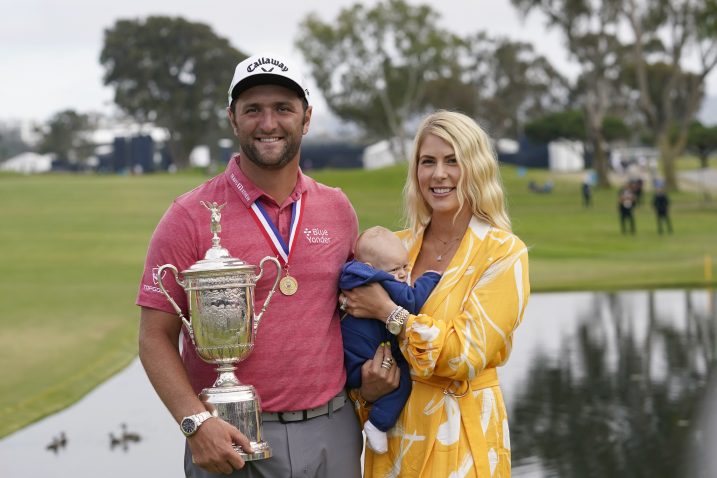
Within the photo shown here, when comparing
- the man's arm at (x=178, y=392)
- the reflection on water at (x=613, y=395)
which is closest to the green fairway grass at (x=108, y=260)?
the man's arm at (x=178, y=392)

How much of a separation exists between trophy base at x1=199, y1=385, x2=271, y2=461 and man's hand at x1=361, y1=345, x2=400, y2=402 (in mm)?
490

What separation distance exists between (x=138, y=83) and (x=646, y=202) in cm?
4994

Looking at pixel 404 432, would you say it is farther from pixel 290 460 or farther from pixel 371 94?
pixel 371 94

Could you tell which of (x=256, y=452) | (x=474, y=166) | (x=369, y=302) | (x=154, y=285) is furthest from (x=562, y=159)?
(x=256, y=452)

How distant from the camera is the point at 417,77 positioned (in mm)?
90125

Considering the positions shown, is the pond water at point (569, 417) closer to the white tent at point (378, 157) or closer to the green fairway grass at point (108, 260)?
the green fairway grass at point (108, 260)

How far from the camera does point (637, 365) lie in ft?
43.9

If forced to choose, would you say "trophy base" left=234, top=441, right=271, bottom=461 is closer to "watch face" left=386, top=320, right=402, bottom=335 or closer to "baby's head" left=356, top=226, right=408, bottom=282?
"watch face" left=386, top=320, right=402, bottom=335

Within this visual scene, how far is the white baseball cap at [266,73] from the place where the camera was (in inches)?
173

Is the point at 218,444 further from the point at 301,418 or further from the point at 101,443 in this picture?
the point at 101,443

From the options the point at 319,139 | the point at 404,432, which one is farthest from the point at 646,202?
the point at 319,139

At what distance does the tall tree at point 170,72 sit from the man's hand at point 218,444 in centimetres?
9585

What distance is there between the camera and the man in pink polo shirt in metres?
4.35

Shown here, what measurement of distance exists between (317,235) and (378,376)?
52 centimetres
